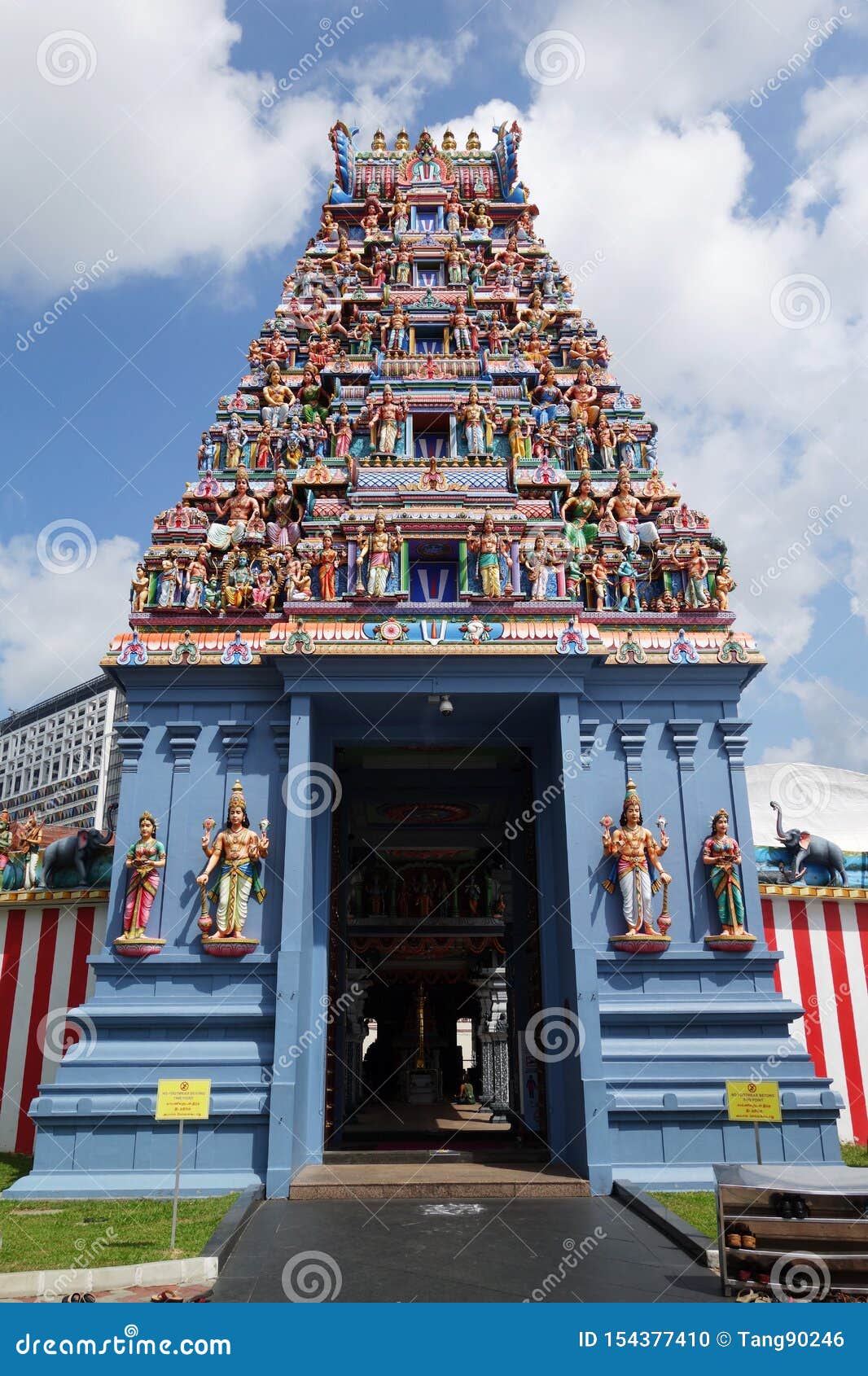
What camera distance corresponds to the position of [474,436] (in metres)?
14.6

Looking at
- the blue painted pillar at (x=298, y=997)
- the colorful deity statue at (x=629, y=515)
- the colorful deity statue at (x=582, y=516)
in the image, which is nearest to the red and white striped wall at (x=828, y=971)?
the colorful deity statue at (x=629, y=515)

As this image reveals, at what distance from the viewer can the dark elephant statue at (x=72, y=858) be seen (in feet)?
46.3

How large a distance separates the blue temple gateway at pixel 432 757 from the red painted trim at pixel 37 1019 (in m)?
3.02

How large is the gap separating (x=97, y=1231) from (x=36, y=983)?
6571 millimetres

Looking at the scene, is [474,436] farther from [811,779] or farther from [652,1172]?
[652,1172]

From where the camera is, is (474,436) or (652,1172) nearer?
(652,1172)

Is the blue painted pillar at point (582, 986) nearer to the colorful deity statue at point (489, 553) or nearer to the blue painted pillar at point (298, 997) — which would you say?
the colorful deity statue at point (489, 553)

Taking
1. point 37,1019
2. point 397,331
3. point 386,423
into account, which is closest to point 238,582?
point 386,423

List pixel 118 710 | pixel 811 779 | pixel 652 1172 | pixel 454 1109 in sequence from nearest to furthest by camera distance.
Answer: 1. pixel 652 1172
2. pixel 811 779
3. pixel 454 1109
4. pixel 118 710

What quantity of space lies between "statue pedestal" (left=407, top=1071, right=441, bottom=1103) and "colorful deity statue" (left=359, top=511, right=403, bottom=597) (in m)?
20.7

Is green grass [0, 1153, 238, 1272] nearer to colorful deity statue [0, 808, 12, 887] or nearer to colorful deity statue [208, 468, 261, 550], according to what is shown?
colorful deity statue [0, 808, 12, 887]
